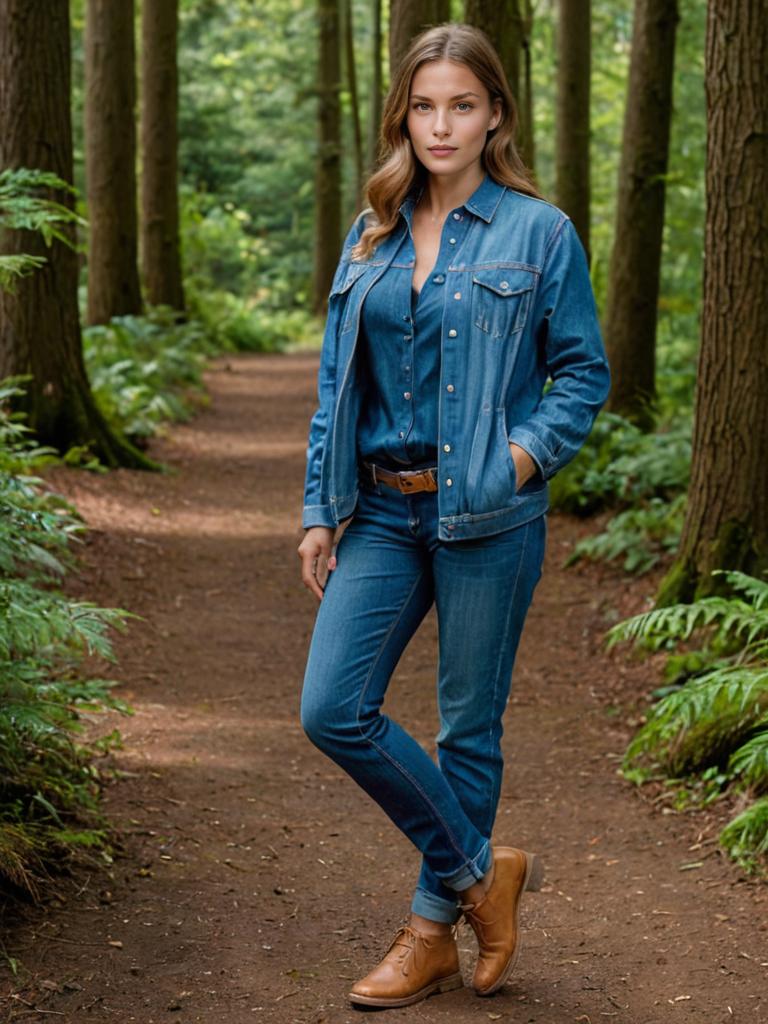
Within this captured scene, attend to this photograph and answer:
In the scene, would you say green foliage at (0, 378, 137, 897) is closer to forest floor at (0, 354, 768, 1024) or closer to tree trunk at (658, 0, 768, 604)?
forest floor at (0, 354, 768, 1024)

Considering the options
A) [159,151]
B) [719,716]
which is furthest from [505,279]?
[159,151]

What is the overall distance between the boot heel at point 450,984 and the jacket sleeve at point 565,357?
4.79ft

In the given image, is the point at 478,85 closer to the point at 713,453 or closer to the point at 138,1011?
the point at 138,1011

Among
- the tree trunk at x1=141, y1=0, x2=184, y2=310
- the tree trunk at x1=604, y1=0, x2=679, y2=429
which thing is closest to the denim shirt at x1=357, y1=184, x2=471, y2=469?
the tree trunk at x1=604, y1=0, x2=679, y2=429

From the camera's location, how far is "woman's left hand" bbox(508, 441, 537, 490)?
3.58 metres

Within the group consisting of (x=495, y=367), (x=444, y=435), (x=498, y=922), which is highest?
(x=495, y=367)

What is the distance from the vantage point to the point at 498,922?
12.6 ft

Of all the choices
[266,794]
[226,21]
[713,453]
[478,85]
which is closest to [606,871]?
[266,794]

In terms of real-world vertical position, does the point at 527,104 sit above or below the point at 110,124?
above

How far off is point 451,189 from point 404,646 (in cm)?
124

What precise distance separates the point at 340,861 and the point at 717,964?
1.58 metres

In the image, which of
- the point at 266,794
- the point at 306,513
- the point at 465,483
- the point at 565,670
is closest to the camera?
the point at 465,483

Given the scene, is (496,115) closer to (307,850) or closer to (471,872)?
(471,872)

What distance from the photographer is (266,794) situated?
19.7 feet
